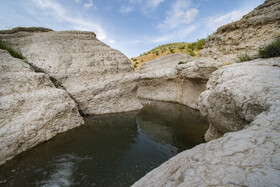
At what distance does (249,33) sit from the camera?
20.0ft

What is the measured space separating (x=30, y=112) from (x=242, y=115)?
220 inches

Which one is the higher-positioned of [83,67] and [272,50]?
[83,67]

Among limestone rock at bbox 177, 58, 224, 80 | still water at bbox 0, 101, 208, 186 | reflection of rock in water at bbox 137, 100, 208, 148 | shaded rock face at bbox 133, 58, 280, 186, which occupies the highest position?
limestone rock at bbox 177, 58, 224, 80

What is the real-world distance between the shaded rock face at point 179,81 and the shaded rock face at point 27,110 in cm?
495

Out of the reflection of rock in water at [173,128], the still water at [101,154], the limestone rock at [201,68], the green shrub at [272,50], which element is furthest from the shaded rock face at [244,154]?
the limestone rock at [201,68]

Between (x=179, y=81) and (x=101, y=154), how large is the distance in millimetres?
8551

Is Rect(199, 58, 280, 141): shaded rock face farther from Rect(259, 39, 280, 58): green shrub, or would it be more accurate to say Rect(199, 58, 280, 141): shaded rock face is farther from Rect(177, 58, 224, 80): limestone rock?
Rect(177, 58, 224, 80): limestone rock

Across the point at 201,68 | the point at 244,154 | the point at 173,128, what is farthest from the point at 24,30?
the point at 244,154

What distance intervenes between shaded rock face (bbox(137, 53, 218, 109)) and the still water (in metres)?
3.31

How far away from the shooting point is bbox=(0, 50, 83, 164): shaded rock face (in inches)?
141

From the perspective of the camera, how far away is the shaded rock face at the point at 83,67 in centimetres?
655

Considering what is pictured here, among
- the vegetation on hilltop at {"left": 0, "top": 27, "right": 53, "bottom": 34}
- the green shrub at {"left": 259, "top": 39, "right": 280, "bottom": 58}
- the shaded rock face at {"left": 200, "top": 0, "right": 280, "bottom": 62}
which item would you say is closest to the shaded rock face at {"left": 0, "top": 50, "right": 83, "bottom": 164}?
the vegetation on hilltop at {"left": 0, "top": 27, "right": 53, "bottom": 34}

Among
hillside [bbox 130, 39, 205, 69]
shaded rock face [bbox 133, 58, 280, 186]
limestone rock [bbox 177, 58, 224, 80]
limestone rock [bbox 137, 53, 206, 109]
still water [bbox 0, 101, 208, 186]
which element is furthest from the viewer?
hillside [bbox 130, 39, 205, 69]

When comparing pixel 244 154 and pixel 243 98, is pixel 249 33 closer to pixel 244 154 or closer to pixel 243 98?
pixel 243 98
